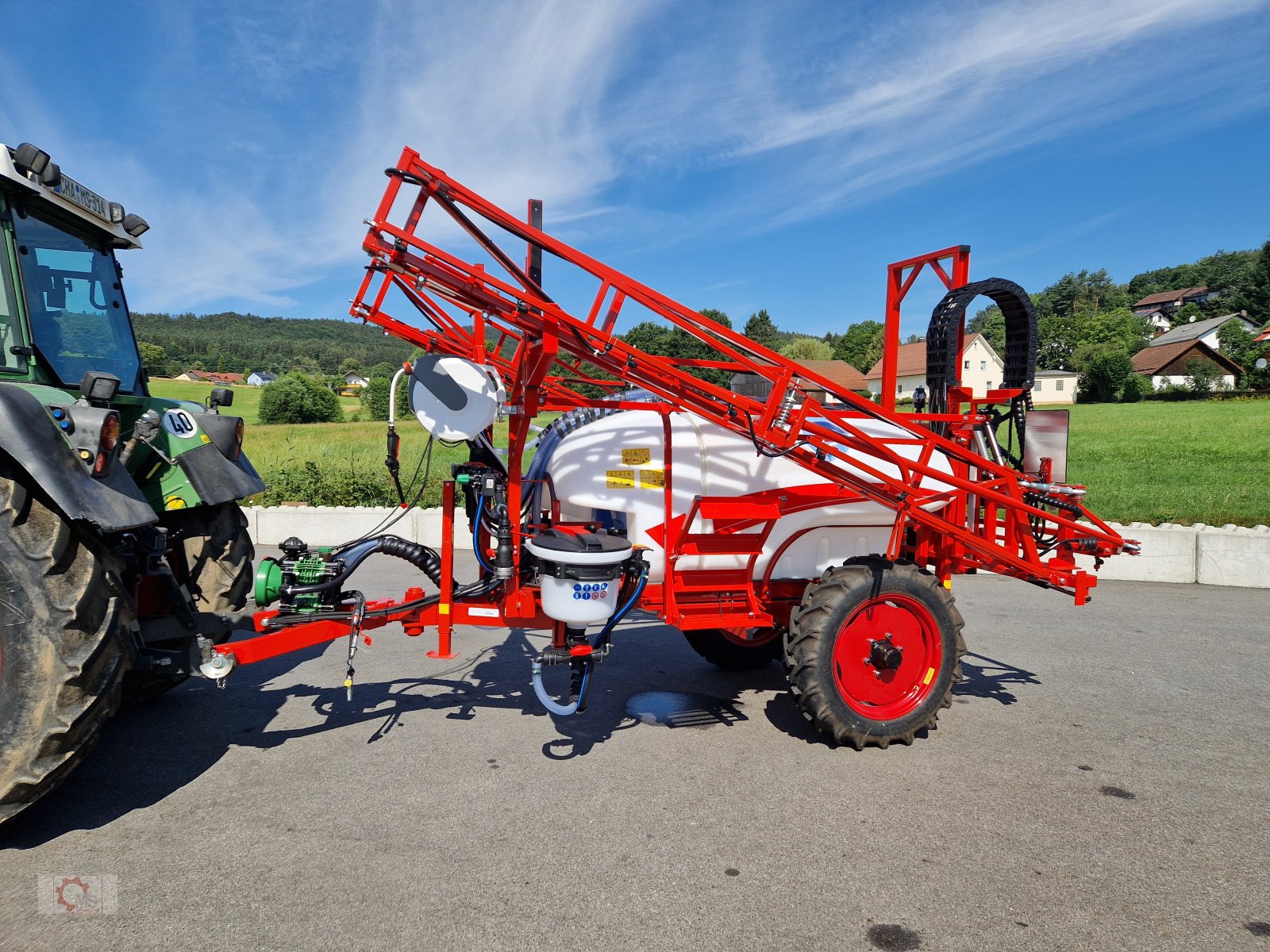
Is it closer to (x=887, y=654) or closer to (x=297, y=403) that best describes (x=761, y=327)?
(x=297, y=403)

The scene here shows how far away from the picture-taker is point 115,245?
14.9 feet

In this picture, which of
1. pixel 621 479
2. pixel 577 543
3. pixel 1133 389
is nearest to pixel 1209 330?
pixel 1133 389

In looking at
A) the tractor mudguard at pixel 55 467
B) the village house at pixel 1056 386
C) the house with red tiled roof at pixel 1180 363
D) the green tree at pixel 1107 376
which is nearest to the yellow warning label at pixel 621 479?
the tractor mudguard at pixel 55 467

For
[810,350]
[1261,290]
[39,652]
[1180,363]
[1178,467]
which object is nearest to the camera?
[39,652]

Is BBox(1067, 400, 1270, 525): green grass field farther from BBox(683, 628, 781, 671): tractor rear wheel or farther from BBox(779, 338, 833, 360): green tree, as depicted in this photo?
BBox(779, 338, 833, 360): green tree

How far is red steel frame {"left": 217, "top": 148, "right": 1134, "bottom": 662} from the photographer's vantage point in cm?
356

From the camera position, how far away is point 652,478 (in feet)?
13.7

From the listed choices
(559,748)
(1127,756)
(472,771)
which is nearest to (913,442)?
(1127,756)

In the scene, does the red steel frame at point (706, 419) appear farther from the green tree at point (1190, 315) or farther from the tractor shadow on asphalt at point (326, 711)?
the green tree at point (1190, 315)

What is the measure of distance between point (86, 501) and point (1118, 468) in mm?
16549

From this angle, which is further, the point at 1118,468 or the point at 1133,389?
the point at 1133,389

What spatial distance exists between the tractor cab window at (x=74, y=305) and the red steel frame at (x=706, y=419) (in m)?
1.31

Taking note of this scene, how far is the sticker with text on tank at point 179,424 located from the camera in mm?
4113

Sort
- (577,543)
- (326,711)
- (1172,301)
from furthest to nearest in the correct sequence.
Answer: (1172,301), (326,711), (577,543)
